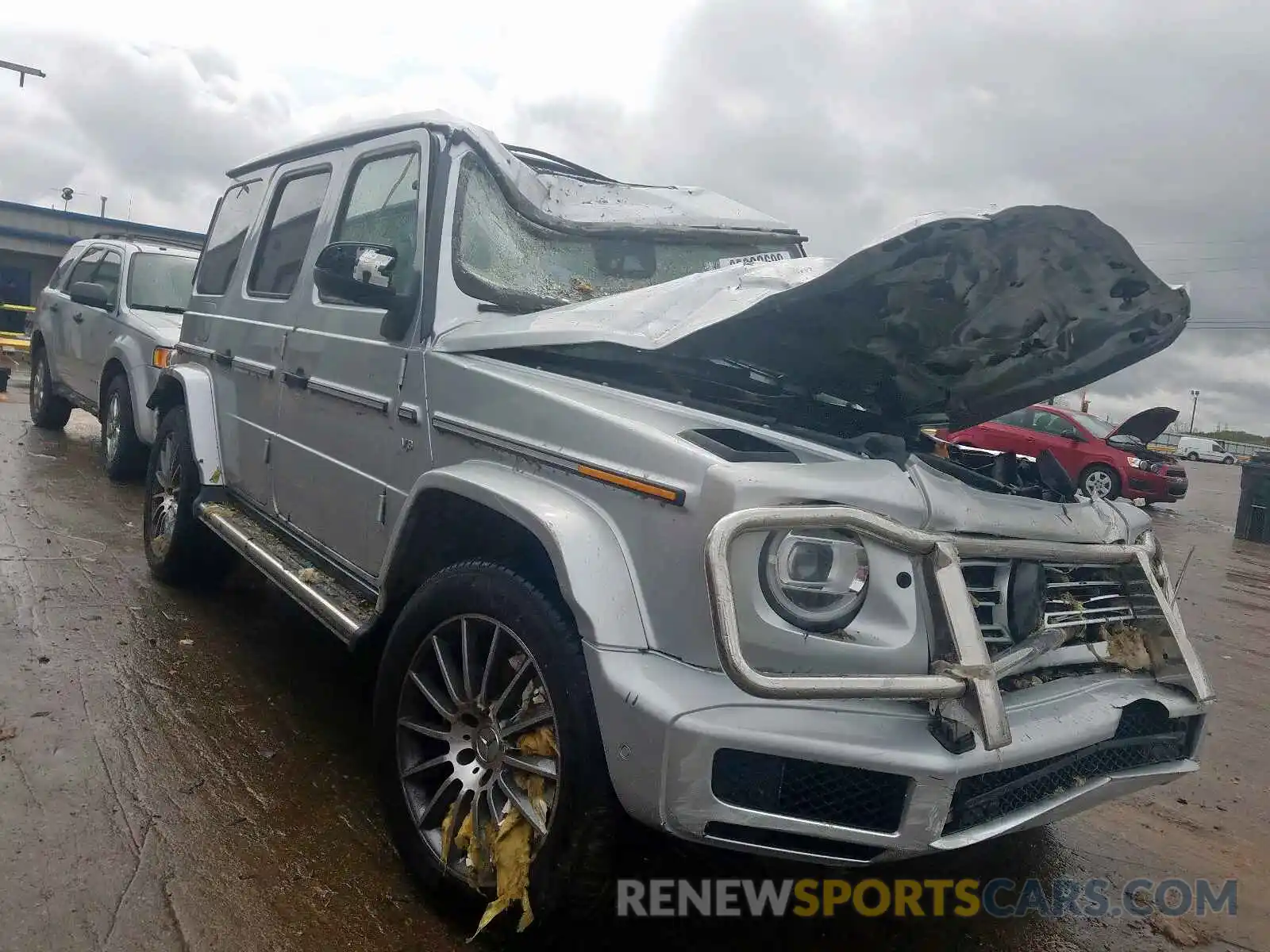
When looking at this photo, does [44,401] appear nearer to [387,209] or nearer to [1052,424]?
[387,209]

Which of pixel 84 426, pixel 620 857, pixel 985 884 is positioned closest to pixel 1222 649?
pixel 985 884

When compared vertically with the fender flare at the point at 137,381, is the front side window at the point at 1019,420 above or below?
above

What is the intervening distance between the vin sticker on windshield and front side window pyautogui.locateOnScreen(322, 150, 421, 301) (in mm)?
1230

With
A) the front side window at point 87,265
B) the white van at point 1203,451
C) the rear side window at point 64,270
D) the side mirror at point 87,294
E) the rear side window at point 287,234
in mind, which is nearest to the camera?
the rear side window at point 287,234

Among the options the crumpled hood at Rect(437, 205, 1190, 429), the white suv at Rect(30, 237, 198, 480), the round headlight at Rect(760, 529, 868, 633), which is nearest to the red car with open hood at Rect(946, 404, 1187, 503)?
the white suv at Rect(30, 237, 198, 480)

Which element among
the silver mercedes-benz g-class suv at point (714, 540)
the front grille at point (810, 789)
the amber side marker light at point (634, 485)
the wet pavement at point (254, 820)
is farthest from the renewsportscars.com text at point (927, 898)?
the amber side marker light at point (634, 485)

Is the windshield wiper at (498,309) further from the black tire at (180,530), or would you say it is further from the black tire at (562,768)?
the black tire at (180,530)

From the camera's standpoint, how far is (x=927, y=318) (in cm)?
240

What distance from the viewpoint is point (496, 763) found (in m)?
2.32

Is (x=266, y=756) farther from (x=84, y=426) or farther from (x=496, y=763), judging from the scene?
(x=84, y=426)

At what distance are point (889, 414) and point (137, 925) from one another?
245 centimetres

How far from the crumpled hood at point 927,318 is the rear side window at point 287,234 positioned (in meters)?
1.48

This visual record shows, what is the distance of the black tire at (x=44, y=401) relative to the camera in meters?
9.77

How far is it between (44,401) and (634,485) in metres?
9.95
